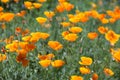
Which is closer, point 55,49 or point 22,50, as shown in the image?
point 22,50

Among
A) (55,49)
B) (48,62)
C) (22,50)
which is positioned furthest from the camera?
(55,49)

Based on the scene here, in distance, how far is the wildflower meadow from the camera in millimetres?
3848

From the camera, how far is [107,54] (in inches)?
182

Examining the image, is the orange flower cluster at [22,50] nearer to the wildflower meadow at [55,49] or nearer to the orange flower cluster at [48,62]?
the wildflower meadow at [55,49]

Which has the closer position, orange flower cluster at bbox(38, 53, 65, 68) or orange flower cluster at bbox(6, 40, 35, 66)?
orange flower cluster at bbox(38, 53, 65, 68)

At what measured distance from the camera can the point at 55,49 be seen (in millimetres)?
3980

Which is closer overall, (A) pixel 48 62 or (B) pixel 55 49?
(A) pixel 48 62

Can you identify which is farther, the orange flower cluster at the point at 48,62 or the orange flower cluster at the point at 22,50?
the orange flower cluster at the point at 22,50

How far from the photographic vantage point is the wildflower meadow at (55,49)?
385cm

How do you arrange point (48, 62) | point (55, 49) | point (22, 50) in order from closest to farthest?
point (48, 62) < point (22, 50) < point (55, 49)

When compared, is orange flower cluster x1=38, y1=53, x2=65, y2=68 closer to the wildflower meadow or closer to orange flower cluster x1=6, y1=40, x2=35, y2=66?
the wildflower meadow

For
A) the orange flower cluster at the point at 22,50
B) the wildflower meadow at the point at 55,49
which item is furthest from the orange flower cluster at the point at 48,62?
the orange flower cluster at the point at 22,50

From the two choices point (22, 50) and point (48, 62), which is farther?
point (22, 50)

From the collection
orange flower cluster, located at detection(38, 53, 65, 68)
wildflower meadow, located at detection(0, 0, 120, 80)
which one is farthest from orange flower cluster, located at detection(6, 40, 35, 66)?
orange flower cluster, located at detection(38, 53, 65, 68)
